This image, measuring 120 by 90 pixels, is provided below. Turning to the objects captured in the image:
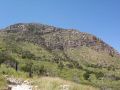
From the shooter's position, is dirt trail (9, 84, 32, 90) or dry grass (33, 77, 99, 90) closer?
dirt trail (9, 84, 32, 90)

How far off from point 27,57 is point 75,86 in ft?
593

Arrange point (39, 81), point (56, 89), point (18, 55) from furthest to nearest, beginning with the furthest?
point (18, 55), point (39, 81), point (56, 89)

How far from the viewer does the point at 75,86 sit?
15969 millimetres

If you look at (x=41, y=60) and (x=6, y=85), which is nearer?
(x=6, y=85)

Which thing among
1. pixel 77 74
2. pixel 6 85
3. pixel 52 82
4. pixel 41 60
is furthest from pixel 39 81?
pixel 41 60

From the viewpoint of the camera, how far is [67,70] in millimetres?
189750

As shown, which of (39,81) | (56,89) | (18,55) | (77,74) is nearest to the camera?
(56,89)

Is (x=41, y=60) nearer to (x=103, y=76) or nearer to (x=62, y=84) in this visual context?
(x=103, y=76)

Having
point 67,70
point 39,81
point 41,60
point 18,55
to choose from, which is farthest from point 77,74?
point 39,81

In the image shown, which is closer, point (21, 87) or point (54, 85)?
point (21, 87)

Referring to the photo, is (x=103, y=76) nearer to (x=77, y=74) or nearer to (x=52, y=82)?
(x=77, y=74)

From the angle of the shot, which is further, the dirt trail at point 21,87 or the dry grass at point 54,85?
the dry grass at point 54,85

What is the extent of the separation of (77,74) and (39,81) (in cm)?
16663

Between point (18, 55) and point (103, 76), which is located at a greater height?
point (18, 55)
